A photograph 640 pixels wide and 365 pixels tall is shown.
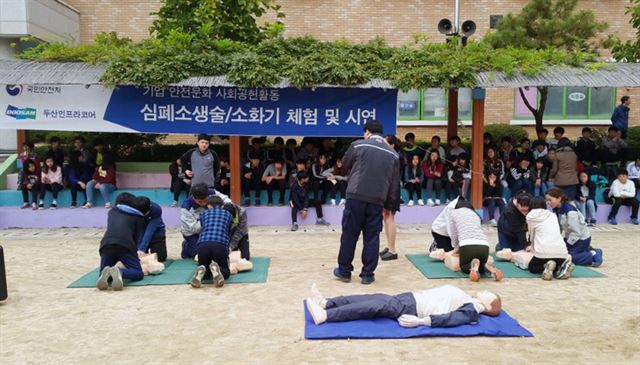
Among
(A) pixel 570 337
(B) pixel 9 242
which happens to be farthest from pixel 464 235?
(B) pixel 9 242

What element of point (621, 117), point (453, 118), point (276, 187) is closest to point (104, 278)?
point (276, 187)

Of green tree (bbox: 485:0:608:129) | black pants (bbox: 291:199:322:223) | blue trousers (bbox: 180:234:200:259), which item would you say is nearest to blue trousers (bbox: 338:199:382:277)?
blue trousers (bbox: 180:234:200:259)

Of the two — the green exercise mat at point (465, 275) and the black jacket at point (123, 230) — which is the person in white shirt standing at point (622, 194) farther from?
the black jacket at point (123, 230)

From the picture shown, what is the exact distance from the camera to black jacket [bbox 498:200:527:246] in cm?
798

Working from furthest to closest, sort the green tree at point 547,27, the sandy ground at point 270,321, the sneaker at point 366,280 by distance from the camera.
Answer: the green tree at point 547,27 < the sneaker at point 366,280 < the sandy ground at point 270,321

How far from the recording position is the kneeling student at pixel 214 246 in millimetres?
6996

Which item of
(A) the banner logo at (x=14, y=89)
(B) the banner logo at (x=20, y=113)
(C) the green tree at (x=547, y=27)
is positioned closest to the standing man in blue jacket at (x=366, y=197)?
(B) the banner logo at (x=20, y=113)

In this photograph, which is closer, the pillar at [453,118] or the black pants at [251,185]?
the black pants at [251,185]

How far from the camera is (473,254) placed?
737 cm

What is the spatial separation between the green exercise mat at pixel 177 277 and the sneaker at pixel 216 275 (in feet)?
0.79

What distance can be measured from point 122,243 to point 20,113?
5.52 metres

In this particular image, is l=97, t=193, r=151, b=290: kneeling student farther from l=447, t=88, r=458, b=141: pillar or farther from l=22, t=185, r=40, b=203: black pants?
l=447, t=88, r=458, b=141: pillar

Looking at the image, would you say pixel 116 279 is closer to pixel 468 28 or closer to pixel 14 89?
pixel 14 89

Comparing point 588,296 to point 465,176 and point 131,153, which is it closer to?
point 465,176
